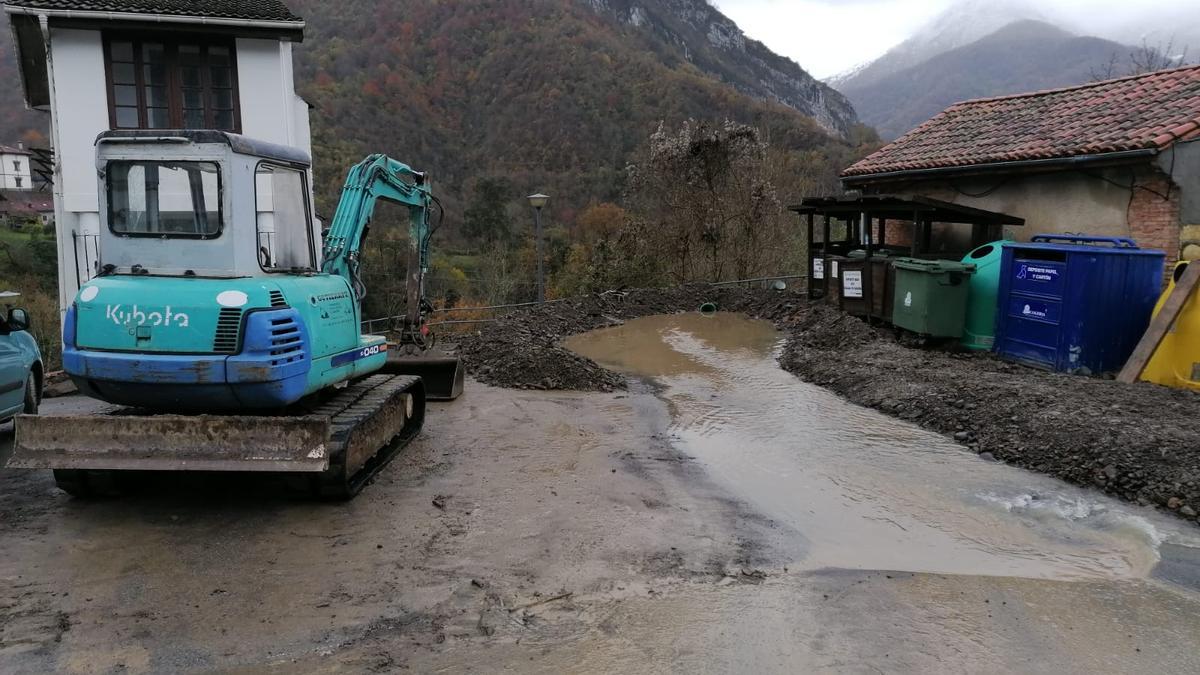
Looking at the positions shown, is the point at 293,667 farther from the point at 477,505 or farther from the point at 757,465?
the point at 757,465

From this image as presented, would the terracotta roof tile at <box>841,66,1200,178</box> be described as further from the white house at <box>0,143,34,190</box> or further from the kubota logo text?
the white house at <box>0,143,34,190</box>

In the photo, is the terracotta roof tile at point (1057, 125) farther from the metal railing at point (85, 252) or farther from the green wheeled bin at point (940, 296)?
the metal railing at point (85, 252)

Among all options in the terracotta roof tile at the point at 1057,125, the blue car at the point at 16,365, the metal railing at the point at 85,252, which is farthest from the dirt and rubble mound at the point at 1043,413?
the metal railing at the point at 85,252

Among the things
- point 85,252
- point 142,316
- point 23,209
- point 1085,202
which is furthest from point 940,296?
point 23,209

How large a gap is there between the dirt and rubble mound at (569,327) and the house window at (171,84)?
7243 millimetres

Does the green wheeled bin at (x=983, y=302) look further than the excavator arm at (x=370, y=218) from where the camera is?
Yes

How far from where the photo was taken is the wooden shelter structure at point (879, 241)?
14.7m

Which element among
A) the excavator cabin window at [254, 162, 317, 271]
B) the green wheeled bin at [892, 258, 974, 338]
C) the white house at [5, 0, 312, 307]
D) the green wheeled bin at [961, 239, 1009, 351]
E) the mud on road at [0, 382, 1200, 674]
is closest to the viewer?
the mud on road at [0, 382, 1200, 674]

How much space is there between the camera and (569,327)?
57.0 feet

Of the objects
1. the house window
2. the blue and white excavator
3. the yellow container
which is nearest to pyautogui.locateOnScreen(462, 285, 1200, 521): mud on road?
the yellow container

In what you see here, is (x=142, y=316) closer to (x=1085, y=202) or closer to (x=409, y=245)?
(x=409, y=245)

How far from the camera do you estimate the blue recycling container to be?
1023 centimetres

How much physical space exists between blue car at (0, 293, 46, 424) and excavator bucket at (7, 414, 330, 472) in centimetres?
273

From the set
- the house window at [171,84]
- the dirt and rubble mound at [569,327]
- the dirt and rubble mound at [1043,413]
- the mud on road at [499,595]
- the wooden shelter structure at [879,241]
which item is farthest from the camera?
the house window at [171,84]
